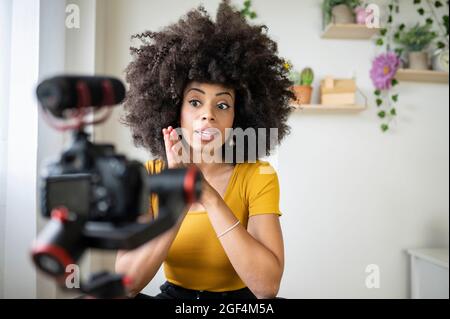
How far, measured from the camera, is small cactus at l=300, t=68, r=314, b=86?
1349 mm

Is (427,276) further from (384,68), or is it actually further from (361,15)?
(361,15)

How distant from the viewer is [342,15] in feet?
4.37

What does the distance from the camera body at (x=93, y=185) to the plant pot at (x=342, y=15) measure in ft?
4.23

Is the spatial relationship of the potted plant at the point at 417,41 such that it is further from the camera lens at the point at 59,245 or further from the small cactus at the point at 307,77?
the camera lens at the point at 59,245

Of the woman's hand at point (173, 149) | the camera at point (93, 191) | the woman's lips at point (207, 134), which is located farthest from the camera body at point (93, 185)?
the woman's lips at point (207, 134)

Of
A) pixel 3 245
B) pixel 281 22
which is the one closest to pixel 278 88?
pixel 281 22

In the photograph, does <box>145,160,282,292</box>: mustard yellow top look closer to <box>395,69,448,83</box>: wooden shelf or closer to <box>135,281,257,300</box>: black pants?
<box>135,281,257,300</box>: black pants

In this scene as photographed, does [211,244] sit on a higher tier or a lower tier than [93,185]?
lower

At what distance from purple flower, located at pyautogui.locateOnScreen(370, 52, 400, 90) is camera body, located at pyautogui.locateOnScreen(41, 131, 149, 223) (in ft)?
4.66

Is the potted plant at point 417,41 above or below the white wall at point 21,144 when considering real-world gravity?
above

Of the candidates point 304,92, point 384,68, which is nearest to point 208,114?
point 304,92

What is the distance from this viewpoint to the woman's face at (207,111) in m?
0.61

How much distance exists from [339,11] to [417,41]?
16.3 inches

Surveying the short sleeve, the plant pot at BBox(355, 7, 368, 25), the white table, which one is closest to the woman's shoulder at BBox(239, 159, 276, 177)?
the short sleeve
